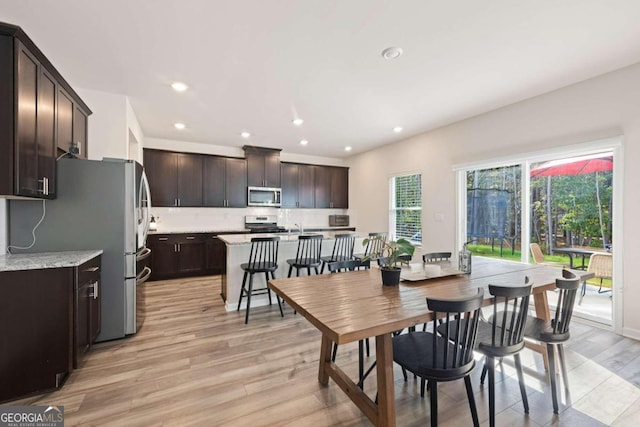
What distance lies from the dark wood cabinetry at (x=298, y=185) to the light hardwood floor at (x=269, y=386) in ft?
13.1

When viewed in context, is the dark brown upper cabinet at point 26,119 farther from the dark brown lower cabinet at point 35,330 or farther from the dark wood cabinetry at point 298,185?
the dark wood cabinetry at point 298,185

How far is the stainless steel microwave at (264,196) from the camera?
239 inches

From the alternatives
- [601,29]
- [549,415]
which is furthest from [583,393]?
[601,29]

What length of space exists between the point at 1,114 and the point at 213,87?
1.77 metres

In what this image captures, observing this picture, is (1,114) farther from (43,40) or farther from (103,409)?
(103,409)

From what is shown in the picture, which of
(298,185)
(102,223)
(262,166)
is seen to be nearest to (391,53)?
(102,223)

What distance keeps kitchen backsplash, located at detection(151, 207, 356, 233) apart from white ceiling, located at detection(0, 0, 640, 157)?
230 cm

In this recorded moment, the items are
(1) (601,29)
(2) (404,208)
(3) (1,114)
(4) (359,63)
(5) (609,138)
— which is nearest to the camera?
(3) (1,114)

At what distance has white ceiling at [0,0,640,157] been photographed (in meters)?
1.97

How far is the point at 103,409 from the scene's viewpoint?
5.98 ft

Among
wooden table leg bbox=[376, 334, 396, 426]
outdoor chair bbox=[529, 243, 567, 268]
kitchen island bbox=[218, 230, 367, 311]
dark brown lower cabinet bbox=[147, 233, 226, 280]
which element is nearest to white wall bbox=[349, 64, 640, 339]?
outdoor chair bbox=[529, 243, 567, 268]

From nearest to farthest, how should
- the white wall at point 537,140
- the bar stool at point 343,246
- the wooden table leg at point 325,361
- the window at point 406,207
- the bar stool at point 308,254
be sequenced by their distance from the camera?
the wooden table leg at point 325,361, the white wall at point 537,140, the bar stool at point 308,254, the bar stool at point 343,246, the window at point 406,207

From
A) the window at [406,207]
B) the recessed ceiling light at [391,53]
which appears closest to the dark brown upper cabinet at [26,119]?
the recessed ceiling light at [391,53]

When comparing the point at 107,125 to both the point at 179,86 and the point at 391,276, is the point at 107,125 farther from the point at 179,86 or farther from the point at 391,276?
the point at 391,276
